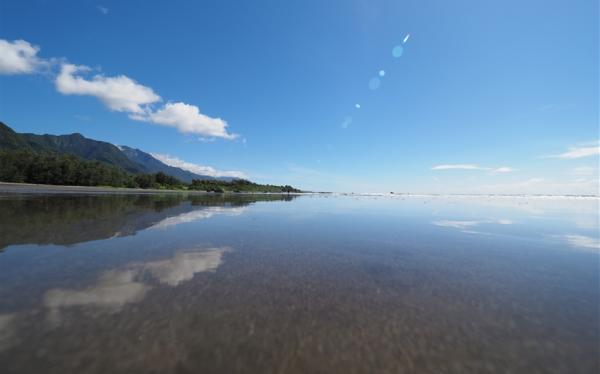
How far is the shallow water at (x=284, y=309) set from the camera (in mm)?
5148

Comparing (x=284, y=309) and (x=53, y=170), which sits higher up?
(x=53, y=170)

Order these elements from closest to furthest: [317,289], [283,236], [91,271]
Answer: [317,289] < [91,271] < [283,236]

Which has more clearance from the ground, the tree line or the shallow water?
the tree line

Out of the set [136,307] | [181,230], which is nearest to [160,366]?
[136,307]

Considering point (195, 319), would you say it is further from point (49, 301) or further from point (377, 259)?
point (377, 259)

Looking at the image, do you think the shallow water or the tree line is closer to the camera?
the shallow water

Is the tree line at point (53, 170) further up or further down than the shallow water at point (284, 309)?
further up

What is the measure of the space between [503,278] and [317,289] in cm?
786

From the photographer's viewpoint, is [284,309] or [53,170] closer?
[284,309]

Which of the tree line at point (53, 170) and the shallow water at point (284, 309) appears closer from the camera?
the shallow water at point (284, 309)

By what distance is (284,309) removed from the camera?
24.0 feet

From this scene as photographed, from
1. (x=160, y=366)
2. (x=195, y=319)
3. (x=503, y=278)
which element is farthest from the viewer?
(x=503, y=278)

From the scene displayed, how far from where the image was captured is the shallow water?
5.15m

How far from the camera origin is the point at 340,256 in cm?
1364
